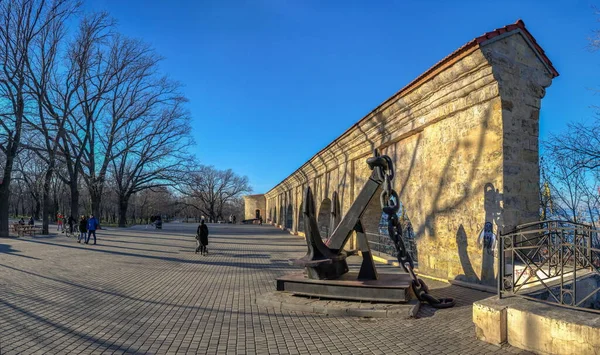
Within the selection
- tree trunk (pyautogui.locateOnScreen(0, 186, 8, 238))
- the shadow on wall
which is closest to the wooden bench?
tree trunk (pyautogui.locateOnScreen(0, 186, 8, 238))

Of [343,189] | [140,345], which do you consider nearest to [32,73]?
[343,189]

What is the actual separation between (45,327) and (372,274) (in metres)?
4.74

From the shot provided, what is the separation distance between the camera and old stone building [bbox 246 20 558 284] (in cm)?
671

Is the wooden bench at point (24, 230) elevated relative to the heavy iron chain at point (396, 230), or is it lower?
lower

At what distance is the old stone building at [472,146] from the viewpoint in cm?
671

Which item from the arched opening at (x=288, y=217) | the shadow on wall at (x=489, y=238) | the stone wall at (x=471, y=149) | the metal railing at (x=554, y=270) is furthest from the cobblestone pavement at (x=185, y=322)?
the arched opening at (x=288, y=217)

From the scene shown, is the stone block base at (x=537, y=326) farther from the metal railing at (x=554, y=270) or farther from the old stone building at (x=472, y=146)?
the old stone building at (x=472, y=146)

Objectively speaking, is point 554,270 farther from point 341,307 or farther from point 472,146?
point 341,307

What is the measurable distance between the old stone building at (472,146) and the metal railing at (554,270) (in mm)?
727

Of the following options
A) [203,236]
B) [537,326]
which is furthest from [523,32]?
[203,236]

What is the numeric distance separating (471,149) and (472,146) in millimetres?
58

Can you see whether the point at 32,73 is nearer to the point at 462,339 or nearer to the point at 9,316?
the point at 9,316

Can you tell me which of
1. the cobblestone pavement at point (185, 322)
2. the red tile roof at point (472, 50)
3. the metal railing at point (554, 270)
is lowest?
the cobblestone pavement at point (185, 322)

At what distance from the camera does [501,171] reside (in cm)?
663
